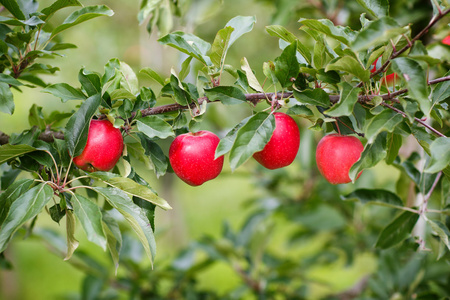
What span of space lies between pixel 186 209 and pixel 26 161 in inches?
212

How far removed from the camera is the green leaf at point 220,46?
757mm

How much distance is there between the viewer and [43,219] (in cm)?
523

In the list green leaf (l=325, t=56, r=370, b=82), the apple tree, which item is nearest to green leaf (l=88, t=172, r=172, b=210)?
the apple tree

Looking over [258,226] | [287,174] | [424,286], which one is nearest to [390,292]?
[424,286]

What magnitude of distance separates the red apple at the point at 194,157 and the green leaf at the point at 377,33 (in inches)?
13.1

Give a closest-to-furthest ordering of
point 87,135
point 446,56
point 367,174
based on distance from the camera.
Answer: point 446,56, point 87,135, point 367,174

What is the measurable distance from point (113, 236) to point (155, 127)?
213 mm

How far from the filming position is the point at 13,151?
703mm

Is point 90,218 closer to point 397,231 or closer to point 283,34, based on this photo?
point 283,34

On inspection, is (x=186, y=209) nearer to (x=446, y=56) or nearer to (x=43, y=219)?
(x=43, y=219)

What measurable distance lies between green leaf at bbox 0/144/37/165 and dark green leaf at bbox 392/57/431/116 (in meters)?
0.59

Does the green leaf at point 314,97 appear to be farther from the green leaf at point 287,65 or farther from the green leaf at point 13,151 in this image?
the green leaf at point 13,151

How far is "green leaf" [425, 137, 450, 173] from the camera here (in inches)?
25.3

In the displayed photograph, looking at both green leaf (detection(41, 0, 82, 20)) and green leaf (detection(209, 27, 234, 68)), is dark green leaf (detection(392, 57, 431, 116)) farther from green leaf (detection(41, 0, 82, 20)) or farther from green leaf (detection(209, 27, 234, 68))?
green leaf (detection(41, 0, 82, 20))
